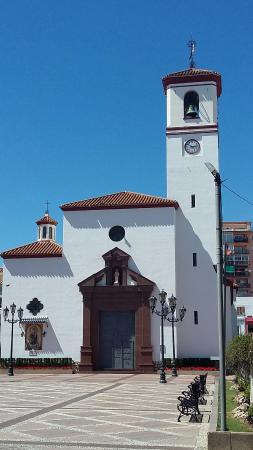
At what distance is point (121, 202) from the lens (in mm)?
36031

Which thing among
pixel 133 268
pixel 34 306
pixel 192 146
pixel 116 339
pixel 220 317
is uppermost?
pixel 192 146

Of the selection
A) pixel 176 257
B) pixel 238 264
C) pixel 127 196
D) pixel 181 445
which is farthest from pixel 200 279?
pixel 238 264

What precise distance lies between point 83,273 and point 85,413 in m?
20.3

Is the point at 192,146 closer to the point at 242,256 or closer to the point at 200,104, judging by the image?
the point at 200,104

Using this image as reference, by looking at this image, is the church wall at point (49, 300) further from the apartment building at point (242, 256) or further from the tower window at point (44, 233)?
the apartment building at point (242, 256)

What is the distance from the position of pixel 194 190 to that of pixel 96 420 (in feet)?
80.0

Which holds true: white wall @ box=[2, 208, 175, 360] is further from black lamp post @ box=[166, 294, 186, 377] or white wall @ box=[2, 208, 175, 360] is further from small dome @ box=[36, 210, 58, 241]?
small dome @ box=[36, 210, 58, 241]

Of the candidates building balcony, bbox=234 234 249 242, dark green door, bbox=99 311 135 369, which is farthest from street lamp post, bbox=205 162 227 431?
building balcony, bbox=234 234 249 242

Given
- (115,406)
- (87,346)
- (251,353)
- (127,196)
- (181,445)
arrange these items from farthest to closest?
(127,196)
(87,346)
(115,406)
(251,353)
(181,445)

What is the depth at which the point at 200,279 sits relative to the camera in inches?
1379

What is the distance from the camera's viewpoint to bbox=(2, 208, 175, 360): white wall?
34.5 m

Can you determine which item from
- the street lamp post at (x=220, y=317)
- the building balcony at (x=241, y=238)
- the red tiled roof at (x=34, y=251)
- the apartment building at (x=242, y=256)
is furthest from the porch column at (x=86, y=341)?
the building balcony at (x=241, y=238)

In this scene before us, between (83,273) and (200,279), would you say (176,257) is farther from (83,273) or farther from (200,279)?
(83,273)

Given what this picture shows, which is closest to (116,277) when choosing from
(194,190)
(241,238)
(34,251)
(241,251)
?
(34,251)
